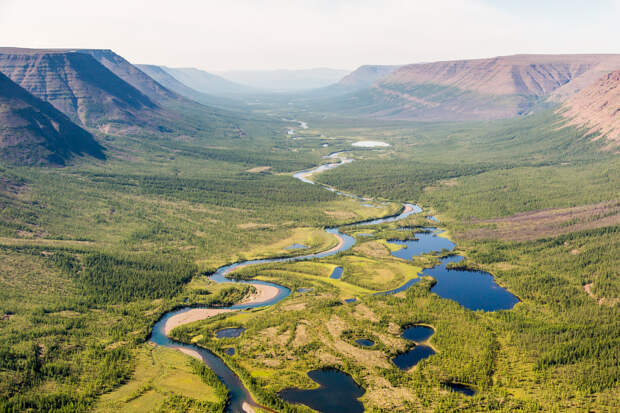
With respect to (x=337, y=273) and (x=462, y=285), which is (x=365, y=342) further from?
(x=462, y=285)

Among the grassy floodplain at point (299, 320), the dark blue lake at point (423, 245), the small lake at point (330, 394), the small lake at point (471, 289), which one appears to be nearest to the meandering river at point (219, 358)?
Answer: the grassy floodplain at point (299, 320)

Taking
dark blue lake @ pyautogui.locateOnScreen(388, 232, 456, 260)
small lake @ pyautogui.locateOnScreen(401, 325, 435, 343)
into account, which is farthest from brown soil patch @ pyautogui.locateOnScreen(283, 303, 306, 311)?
dark blue lake @ pyautogui.locateOnScreen(388, 232, 456, 260)

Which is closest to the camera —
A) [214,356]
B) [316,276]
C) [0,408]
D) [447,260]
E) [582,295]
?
[0,408]

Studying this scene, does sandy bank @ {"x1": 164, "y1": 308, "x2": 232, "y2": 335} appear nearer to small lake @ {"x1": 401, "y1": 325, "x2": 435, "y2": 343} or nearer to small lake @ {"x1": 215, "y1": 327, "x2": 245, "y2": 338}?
small lake @ {"x1": 215, "y1": 327, "x2": 245, "y2": 338}

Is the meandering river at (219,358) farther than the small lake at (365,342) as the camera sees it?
No

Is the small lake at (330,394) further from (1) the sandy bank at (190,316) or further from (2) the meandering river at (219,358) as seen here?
(1) the sandy bank at (190,316)

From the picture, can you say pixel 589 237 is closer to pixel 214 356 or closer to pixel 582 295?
pixel 582 295

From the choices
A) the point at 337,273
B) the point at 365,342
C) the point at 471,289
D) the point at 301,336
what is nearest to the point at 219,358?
the point at 301,336

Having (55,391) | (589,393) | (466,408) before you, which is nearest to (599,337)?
(589,393)
